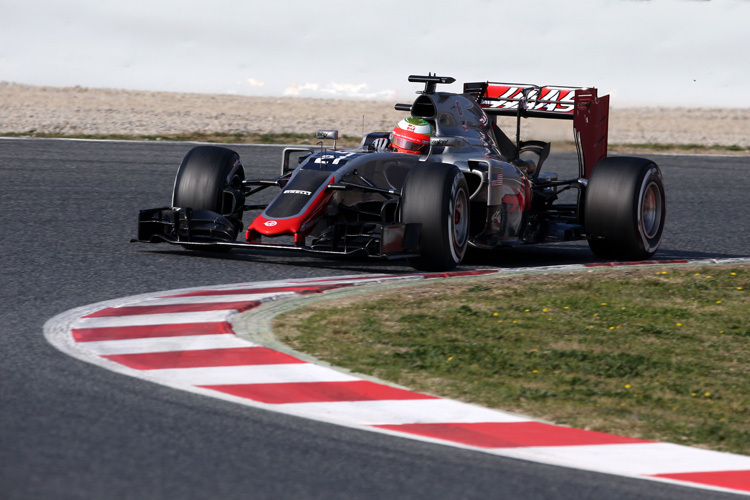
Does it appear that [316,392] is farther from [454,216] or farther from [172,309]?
[454,216]

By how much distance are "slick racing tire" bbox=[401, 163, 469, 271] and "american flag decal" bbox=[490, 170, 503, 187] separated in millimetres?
711

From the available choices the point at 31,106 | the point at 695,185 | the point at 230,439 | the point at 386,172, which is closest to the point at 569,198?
the point at 695,185

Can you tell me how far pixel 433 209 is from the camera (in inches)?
357

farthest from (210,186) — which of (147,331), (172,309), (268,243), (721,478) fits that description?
(721,478)

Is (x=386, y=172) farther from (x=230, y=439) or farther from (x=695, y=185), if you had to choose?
(x=695, y=185)

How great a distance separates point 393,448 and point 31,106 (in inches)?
1128

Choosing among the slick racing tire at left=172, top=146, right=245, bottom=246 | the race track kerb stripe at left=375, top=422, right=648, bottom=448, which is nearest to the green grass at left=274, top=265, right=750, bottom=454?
the race track kerb stripe at left=375, top=422, right=648, bottom=448

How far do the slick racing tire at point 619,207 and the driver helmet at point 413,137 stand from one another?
1489mm

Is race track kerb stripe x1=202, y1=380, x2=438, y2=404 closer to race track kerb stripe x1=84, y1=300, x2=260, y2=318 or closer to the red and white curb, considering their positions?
the red and white curb

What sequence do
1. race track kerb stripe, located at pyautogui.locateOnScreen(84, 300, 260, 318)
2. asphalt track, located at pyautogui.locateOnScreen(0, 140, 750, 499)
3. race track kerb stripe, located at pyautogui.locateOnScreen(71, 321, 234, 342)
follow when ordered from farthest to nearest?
race track kerb stripe, located at pyautogui.locateOnScreen(84, 300, 260, 318) → race track kerb stripe, located at pyautogui.locateOnScreen(71, 321, 234, 342) → asphalt track, located at pyautogui.locateOnScreen(0, 140, 750, 499)

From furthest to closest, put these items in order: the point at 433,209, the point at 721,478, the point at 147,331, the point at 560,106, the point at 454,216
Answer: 1. the point at 560,106
2. the point at 454,216
3. the point at 433,209
4. the point at 147,331
5. the point at 721,478

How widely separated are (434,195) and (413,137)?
4.59ft

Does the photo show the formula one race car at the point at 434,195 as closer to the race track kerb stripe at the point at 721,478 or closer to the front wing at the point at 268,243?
the front wing at the point at 268,243

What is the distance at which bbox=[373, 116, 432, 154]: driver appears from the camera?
10.3 m
